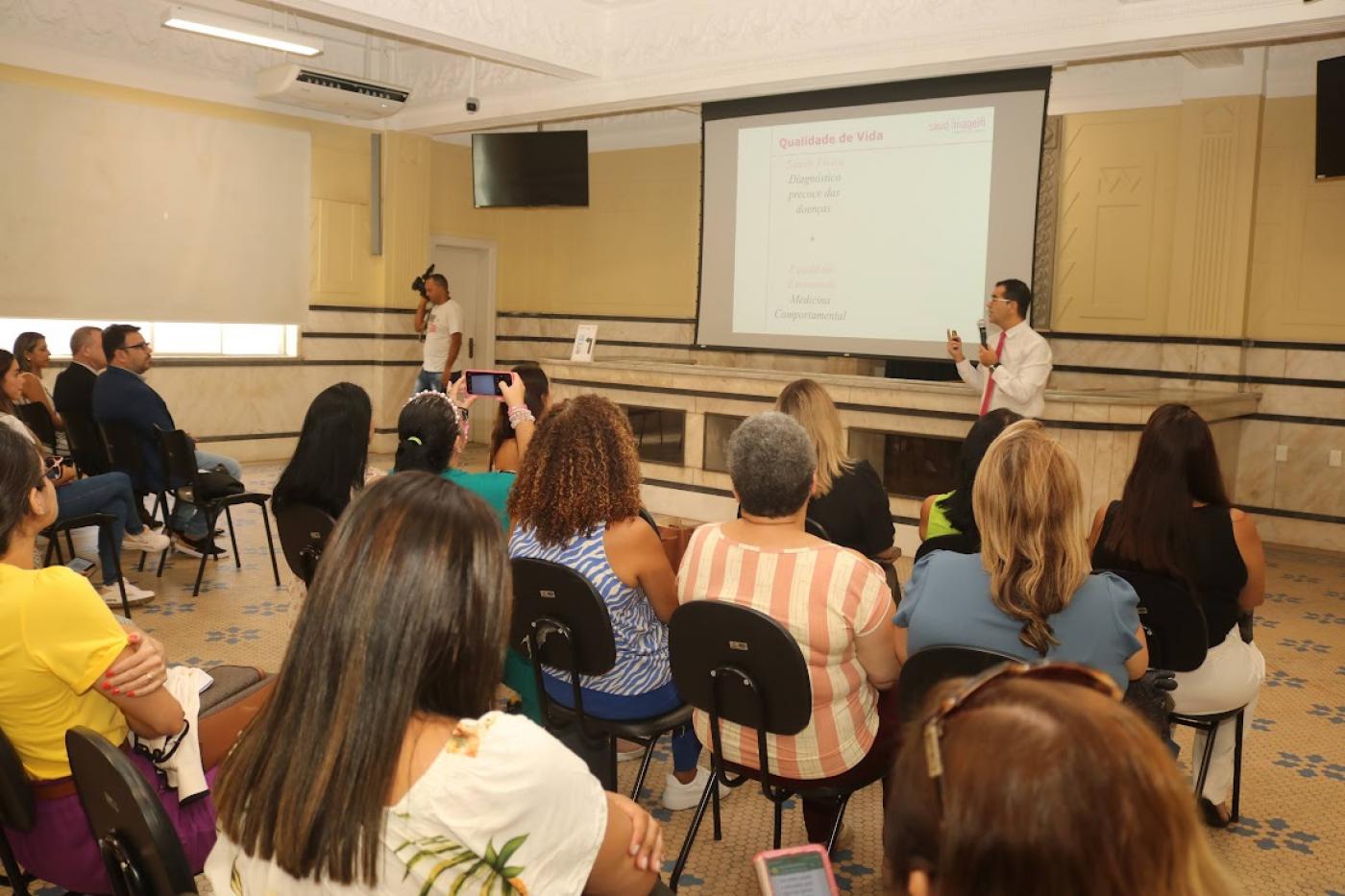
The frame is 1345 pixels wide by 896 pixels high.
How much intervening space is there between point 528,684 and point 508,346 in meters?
8.66

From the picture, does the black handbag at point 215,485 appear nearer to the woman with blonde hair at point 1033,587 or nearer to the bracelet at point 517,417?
the bracelet at point 517,417

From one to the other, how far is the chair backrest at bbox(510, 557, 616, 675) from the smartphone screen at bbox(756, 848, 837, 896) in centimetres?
95

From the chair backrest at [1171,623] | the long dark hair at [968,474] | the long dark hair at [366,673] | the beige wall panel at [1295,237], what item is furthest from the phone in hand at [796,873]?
the beige wall panel at [1295,237]

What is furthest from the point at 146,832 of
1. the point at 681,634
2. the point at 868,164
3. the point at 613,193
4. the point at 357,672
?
the point at 613,193

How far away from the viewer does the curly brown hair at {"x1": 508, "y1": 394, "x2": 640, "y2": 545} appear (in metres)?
2.62

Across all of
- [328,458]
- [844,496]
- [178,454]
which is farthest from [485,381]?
[178,454]

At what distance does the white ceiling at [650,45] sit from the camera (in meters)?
5.84

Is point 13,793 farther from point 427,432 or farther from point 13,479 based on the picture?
point 427,432

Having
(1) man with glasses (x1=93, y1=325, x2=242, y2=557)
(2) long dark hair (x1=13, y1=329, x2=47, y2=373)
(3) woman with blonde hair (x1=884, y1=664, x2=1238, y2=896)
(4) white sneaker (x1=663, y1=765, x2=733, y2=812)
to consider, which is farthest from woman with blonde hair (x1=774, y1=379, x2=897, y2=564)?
(2) long dark hair (x1=13, y1=329, x2=47, y2=373)

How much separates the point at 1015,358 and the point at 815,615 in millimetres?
3947

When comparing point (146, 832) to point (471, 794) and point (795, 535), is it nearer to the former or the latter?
point (471, 794)

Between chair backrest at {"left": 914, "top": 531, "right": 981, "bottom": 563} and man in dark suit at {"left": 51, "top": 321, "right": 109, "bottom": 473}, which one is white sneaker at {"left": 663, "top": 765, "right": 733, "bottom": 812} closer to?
chair backrest at {"left": 914, "top": 531, "right": 981, "bottom": 563}

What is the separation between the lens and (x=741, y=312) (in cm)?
798

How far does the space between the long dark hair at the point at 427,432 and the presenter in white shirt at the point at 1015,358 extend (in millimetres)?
3451
